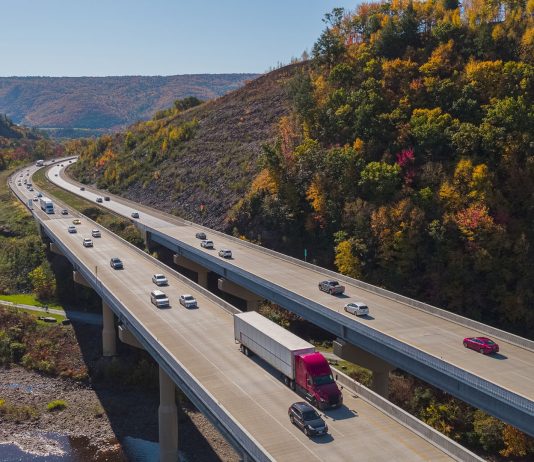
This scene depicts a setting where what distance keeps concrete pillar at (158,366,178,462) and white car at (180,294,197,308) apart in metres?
8.88

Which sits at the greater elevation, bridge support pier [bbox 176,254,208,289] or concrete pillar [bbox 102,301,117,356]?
bridge support pier [bbox 176,254,208,289]

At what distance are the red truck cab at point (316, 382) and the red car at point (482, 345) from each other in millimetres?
11159

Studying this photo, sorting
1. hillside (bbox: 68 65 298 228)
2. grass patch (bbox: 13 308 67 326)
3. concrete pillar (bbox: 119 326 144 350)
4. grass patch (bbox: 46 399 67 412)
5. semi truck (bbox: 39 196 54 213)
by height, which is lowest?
grass patch (bbox: 46 399 67 412)

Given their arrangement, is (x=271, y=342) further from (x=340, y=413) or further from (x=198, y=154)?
(x=198, y=154)

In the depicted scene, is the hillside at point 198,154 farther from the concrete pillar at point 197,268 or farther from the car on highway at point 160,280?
the car on highway at point 160,280

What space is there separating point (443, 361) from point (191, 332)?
65.6ft

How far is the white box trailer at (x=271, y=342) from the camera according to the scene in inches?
1447

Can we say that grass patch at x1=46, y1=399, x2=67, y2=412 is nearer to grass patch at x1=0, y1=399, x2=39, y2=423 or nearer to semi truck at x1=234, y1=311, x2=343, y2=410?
grass patch at x1=0, y1=399, x2=39, y2=423

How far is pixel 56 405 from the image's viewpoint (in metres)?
59.2

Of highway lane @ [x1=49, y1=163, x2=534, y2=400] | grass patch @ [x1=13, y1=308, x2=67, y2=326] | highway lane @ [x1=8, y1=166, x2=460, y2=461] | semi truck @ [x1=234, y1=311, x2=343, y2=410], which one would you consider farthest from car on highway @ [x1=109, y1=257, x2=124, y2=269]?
semi truck @ [x1=234, y1=311, x2=343, y2=410]

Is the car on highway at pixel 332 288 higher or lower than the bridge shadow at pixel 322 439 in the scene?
higher

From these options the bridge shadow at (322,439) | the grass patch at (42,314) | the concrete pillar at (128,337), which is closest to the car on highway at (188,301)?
the concrete pillar at (128,337)

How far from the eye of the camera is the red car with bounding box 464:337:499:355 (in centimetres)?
3944

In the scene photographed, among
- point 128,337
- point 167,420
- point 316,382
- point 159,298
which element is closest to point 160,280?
point 159,298
